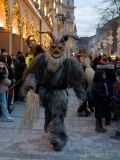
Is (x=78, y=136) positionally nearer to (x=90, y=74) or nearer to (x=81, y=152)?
(x=81, y=152)

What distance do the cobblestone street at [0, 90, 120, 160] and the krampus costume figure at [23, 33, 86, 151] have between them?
349mm

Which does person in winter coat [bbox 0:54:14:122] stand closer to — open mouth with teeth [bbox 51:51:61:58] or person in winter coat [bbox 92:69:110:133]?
person in winter coat [bbox 92:69:110:133]

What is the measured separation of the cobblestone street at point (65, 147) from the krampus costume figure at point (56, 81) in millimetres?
349

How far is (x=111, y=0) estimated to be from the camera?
36.7 meters

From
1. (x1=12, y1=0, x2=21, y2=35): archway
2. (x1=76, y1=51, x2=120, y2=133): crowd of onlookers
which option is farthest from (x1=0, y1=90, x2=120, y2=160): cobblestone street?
(x1=12, y1=0, x2=21, y2=35): archway

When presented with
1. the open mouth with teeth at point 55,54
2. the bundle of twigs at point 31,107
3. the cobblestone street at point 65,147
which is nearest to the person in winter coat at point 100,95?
the cobblestone street at point 65,147

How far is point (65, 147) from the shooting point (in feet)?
30.3

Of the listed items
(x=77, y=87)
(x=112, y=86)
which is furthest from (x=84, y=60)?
(x=77, y=87)

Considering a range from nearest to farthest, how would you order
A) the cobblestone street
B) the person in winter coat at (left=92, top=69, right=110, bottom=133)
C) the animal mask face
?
the cobblestone street, the animal mask face, the person in winter coat at (left=92, top=69, right=110, bottom=133)

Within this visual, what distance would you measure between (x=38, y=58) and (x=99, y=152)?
81.2 inches

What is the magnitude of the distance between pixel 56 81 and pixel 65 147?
1.26 m

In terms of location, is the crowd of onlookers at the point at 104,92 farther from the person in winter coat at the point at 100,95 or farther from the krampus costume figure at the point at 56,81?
the krampus costume figure at the point at 56,81

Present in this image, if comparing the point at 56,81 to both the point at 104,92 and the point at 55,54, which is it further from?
the point at 104,92

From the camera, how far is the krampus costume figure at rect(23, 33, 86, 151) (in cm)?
904
